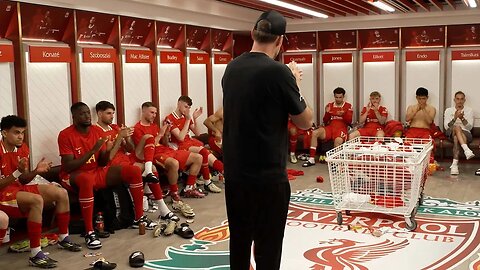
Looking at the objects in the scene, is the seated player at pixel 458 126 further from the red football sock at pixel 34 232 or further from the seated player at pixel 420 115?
the red football sock at pixel 34 232

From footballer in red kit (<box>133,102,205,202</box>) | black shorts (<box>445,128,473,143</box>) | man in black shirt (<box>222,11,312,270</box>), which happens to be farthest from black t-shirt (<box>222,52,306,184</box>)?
black shorts (<box>445,128,473,143</box>)

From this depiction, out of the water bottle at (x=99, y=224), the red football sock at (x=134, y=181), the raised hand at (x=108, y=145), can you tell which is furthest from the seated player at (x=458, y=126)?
the water bottle at (x=99, y=224)

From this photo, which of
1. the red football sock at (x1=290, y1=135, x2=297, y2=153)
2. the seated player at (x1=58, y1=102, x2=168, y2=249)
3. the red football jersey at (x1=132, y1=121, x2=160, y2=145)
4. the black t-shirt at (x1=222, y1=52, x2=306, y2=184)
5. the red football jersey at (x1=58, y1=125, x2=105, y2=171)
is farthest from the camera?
the red football sock at (x1=290, y1=135, x2=297, y2=153)

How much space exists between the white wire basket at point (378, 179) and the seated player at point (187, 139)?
234 cm

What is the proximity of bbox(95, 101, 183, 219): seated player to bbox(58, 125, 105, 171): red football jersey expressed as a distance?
219 mm

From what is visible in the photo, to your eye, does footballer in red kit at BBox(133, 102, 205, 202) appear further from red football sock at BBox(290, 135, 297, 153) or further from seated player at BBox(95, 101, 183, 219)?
red football sock at BBox(290, 135, 297, 153)

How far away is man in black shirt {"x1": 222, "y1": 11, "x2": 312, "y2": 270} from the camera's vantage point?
2189 millimetres

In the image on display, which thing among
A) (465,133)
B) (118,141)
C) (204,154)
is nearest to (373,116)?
(465,133)

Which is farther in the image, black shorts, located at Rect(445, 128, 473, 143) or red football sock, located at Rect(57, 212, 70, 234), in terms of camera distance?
black shorts, located at Rect(445, 128, 473, 143)

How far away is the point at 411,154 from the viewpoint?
5.27 meters

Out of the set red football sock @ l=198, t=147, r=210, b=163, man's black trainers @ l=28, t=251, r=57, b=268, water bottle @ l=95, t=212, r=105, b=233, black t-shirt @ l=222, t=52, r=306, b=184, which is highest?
black t-shirt @ l=222, t=52, r=306, b=184

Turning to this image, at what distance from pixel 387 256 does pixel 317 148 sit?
593 cm

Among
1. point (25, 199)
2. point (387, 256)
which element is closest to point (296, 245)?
point (387, 256)

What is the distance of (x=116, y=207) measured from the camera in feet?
18.7
